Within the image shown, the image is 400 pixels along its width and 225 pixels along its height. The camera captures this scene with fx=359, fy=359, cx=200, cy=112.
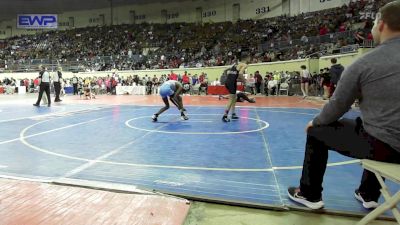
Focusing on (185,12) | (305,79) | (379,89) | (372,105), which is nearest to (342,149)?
(372,105)

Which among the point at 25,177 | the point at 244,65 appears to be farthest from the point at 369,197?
the point at 244,65

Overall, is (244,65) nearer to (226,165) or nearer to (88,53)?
(226,165)

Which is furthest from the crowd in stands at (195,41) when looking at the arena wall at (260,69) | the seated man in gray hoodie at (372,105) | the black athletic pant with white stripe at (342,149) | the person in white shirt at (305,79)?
the seated man in gray hoodie at (372,105)

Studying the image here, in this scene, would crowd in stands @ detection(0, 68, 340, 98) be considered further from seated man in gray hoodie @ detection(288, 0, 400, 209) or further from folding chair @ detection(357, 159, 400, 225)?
folding chair @ detection(357, 159, 400, 225)

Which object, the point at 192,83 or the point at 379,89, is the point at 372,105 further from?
the point at 192,83

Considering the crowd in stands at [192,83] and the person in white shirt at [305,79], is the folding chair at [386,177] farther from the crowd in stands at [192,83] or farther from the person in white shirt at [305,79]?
the person in white shirt at [305,79]

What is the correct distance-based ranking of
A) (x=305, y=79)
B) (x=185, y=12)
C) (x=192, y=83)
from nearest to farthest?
(x=305, y=79), (x=192, y=83), (x=185, y=12)

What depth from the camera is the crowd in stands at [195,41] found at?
73.8ft

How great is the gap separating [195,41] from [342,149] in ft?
104

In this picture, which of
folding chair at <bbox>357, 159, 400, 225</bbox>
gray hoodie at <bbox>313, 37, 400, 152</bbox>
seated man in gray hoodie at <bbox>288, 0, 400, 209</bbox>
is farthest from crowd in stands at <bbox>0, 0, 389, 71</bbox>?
folding chair at <bbox>357, 159, 400, 225</bbox>

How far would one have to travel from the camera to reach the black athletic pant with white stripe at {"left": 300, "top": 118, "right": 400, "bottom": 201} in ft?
8.53

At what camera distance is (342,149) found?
276 centimetres

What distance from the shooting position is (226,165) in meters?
4.69

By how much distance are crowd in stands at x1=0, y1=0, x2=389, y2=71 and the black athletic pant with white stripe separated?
42.3 feet
